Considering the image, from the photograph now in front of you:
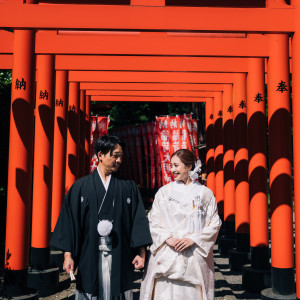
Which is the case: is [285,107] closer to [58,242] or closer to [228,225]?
[58,242]

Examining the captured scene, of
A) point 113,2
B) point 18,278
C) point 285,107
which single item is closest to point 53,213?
point 18,278

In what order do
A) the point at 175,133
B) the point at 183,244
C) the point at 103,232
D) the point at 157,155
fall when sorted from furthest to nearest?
the point at 157,155
the point at 175,133
the point at 183,244
the point at 103,232

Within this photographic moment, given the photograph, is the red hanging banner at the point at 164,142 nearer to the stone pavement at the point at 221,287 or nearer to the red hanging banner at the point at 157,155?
the red hanging banner at the point at 157,155

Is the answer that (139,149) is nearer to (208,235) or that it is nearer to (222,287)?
(222,287)

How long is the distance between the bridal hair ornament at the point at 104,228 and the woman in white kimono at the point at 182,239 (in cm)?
70

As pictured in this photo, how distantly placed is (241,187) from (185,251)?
382 centimetres

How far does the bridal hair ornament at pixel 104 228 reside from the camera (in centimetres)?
332

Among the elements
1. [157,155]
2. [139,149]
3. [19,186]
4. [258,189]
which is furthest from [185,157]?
[139,149]

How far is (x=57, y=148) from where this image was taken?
7.59m

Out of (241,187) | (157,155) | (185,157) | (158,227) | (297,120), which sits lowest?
(158,227)

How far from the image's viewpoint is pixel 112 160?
3465 millimetres

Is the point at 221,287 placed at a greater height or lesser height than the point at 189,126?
lesser

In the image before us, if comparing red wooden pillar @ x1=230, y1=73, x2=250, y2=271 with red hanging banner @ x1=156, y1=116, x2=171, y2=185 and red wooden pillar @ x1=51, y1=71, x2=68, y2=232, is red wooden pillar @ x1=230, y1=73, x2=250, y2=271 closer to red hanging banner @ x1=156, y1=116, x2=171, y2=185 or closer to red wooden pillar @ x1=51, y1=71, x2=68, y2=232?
red wooden pillar @ x1=51, y1=71, x2=68, y2=232

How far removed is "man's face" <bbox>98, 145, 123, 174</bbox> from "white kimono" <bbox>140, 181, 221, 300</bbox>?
73cm
